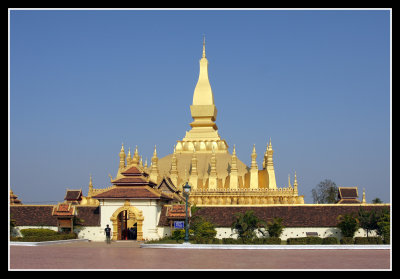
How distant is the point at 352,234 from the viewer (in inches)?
1364

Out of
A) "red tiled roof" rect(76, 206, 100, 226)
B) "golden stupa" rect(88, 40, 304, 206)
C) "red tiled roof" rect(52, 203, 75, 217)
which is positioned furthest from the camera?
"golden stupa" rect(88, 40, 304, 206)

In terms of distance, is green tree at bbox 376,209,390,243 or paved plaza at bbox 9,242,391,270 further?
green tree at bbox 376,209,390,243

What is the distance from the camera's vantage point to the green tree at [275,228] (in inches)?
1380

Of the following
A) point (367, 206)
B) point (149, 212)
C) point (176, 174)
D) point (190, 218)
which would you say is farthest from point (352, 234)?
point (176, 174)

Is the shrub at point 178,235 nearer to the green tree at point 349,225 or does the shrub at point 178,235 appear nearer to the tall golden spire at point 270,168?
the green tree at point 349,225

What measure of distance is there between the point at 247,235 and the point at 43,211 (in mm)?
14096

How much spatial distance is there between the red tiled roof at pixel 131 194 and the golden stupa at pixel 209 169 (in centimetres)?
899

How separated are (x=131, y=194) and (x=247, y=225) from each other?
7593 millimetres

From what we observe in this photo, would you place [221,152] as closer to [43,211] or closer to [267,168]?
[267,168]

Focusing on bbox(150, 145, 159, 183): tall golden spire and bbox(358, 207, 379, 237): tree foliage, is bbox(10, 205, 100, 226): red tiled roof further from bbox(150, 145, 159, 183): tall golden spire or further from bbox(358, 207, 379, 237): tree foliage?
bbox(358, 207, 379, 237): tree foliage

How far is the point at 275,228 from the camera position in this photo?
1380 inches

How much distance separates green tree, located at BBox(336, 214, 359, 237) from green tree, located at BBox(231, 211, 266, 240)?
15.6 feet

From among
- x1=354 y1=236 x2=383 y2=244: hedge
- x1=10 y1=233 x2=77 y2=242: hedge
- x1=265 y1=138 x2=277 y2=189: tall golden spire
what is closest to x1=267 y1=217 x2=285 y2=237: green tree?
x1=354 y1=236 x2=383 y2=244: hedge

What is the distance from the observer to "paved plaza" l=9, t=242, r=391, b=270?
2112cm
